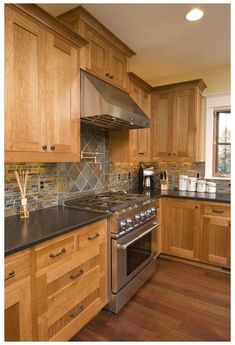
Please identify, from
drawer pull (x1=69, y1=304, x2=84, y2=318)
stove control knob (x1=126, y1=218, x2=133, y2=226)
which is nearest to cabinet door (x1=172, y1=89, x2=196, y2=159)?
stove control knob (x1=126, y1=218, x2=133, y2=226)

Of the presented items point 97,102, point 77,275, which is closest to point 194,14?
point 97,102

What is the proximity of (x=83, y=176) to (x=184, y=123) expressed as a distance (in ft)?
5.45

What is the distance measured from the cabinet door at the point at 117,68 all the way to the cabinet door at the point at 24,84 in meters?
0.91

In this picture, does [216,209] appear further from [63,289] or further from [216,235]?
[63,289]

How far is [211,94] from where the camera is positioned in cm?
320

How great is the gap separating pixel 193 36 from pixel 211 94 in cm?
106

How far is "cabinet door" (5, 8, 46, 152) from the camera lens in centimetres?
133

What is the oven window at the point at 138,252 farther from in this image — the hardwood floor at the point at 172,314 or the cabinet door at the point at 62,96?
the cabinet door at the point at 62,96

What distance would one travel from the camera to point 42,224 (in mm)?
1547

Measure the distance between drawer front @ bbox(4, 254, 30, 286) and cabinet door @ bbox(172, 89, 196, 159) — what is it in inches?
99.1

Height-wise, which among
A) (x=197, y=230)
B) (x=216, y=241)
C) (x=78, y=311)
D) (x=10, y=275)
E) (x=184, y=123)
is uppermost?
(x=184, y=123)

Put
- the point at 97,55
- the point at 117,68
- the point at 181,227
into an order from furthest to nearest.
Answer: the point at 181,227
the point at 117,68
the point at 97,55

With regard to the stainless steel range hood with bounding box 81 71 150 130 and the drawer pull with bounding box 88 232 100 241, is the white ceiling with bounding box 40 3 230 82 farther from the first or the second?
the drawer pull with bounding box 88 232 100 241

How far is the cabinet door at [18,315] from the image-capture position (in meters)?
1.15
